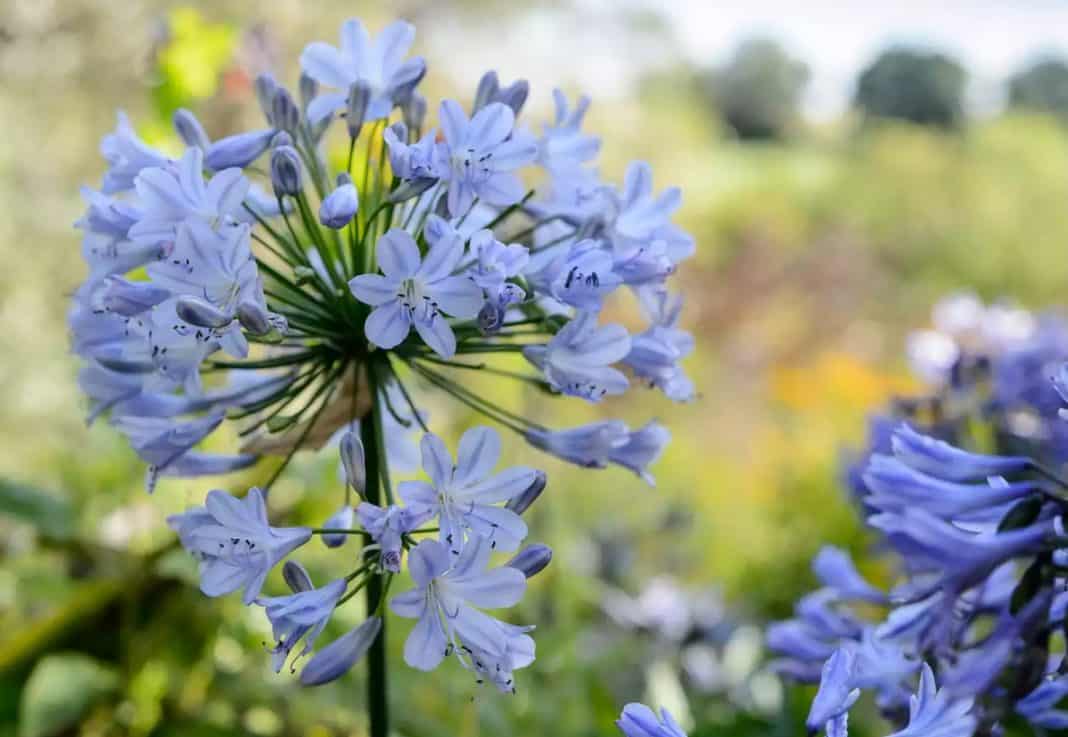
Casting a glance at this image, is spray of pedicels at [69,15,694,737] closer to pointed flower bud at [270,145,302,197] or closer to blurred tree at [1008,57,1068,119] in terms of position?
pointed flower bud at [270,145,302,197]

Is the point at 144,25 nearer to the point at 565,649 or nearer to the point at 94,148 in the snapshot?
the point at 94,148

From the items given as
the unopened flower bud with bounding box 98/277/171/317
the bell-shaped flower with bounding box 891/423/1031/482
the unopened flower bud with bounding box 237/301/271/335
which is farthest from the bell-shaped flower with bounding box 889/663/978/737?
the unopened flower bud with bounding box 98/277/171/317

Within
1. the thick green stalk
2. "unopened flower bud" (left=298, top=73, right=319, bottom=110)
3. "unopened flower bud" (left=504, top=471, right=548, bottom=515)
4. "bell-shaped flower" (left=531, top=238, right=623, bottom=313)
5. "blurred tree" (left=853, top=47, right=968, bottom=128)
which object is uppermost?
"unopened flower bud" (left=298, top=73, right=319, bottom=110)

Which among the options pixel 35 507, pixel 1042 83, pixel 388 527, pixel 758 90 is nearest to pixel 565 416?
pixel 35 507

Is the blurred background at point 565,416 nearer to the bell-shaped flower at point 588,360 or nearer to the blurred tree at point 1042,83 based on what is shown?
the bell-shaped flower at point 588,360

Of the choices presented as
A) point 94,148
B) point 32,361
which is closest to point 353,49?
point 32,361

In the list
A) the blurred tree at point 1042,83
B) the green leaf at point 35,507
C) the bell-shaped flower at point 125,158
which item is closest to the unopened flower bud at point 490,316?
the bell-shaped flower at point 125,158
